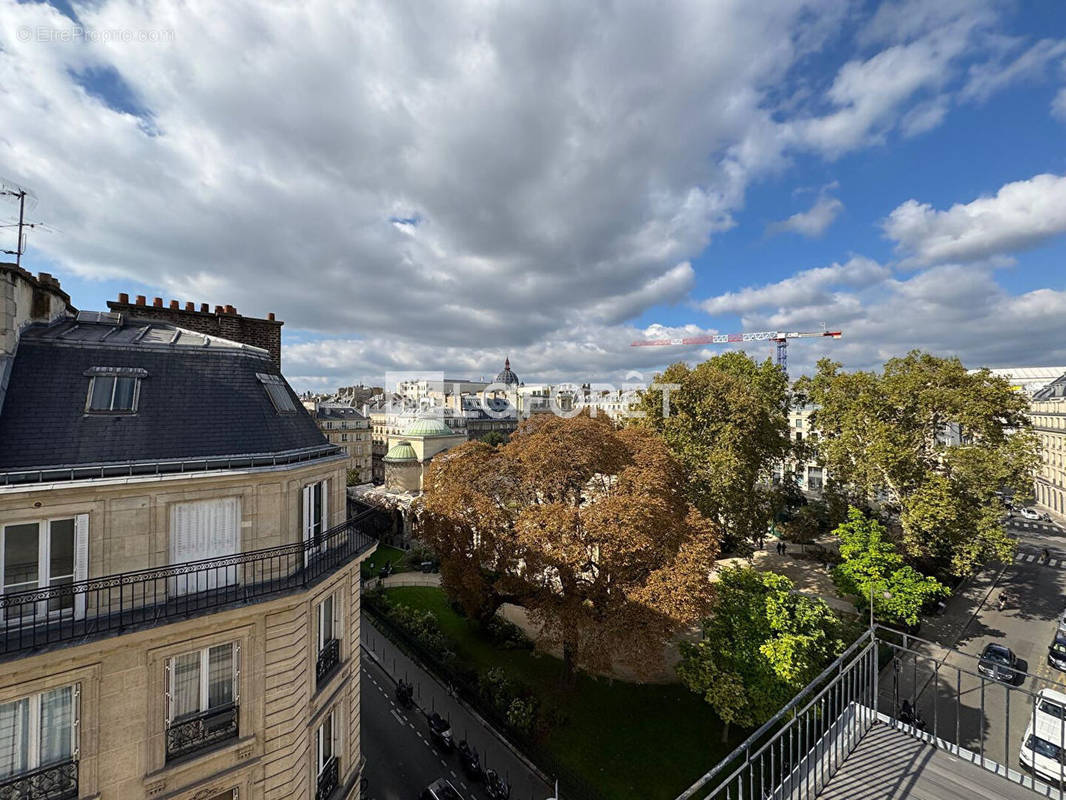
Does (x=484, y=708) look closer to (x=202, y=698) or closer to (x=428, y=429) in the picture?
(x=202, y=698)

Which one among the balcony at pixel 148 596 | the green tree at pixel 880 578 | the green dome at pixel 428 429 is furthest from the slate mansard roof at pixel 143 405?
the green dome at pixel 428 429

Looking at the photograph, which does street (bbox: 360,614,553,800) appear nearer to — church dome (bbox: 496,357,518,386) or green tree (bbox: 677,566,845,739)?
green tree (bbox: 677,566,845,739)

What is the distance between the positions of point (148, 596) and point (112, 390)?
4102 mm

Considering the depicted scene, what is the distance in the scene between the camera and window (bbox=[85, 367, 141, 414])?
9.23 m

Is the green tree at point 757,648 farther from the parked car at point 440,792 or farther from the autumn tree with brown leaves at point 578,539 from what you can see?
the parked car at point 440,792

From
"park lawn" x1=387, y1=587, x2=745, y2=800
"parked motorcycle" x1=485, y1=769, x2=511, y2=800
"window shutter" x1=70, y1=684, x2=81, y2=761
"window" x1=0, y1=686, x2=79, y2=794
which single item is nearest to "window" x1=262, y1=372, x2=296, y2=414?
"window shutter" x1=70, y1=684, x2=81, y2=761

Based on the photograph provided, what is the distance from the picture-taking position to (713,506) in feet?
92.8

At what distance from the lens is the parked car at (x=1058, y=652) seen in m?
22.2

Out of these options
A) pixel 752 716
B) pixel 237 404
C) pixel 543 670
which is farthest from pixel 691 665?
pixel 237 404

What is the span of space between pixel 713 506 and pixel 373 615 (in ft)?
72.9

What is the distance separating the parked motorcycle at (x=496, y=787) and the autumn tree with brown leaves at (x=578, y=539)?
4575mm

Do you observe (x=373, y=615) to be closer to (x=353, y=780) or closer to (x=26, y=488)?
(x=353, y=780)

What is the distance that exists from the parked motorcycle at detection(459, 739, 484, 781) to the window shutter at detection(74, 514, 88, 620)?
47.6ft

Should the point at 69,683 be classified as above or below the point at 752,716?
above
